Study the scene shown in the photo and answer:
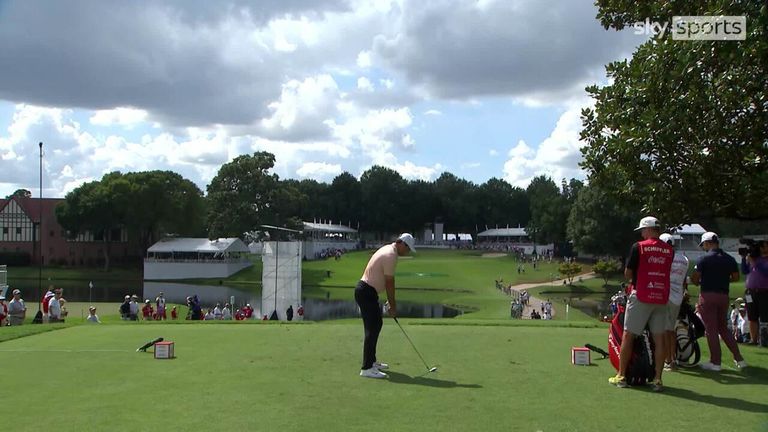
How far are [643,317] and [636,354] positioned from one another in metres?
0.44

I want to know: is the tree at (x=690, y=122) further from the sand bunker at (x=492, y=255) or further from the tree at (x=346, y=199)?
the tree at (x=346, y=199)

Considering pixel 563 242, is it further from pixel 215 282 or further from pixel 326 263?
pixel 215 282

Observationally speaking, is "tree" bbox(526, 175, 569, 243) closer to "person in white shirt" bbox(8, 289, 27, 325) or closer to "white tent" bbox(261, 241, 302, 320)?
"white tent" bbox(261, 241, 302, 320)

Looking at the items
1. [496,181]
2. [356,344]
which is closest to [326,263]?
[496,181]

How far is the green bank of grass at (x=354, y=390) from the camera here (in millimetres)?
6234

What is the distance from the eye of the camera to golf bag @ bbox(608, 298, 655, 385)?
8148mm

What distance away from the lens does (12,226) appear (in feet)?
349

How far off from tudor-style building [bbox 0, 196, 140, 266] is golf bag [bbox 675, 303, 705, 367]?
104383 millimetres

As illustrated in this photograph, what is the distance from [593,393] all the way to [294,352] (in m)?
4.74

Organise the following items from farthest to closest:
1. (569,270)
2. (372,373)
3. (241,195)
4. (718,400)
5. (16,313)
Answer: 1. (241,195)
2. (569,270)
3. (16,313)
4. (372,373)
5. (718,400)

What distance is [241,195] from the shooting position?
100938mm

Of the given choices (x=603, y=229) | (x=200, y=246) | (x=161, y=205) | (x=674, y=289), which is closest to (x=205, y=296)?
(x=200, y=246)

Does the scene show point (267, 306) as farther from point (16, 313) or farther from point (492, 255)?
point (492, 255)

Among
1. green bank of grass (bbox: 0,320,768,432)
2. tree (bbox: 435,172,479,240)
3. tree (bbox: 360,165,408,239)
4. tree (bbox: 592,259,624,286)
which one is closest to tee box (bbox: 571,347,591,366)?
green bank of grass (bbox: 0,320,768,432)
